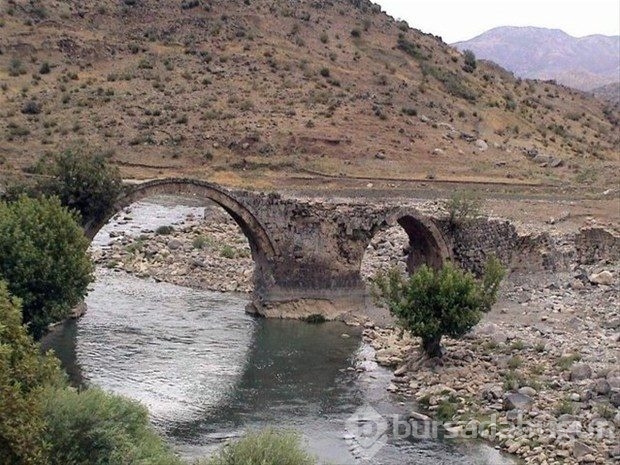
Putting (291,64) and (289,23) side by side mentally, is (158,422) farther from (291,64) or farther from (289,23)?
(289,23)

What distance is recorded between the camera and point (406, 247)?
3388 cm

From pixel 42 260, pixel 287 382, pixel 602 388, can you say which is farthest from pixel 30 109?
pixel 602 388

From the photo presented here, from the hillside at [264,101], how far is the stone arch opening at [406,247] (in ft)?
35.6

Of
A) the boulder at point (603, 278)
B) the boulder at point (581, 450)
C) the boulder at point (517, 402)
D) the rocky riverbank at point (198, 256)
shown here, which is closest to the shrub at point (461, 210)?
the rocky riverbank at point (198, 256)

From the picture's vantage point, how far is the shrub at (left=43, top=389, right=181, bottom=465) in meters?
12.2

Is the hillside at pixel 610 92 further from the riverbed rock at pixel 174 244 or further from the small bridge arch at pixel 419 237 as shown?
the riverbed rock at pixel 174 244

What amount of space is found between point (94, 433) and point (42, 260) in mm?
7848

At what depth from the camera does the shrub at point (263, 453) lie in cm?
1280

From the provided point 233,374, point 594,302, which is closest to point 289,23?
point 594,302

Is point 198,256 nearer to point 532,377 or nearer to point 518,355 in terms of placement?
point 518,355

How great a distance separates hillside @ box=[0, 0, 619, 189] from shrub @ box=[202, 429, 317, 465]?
31.2 metres

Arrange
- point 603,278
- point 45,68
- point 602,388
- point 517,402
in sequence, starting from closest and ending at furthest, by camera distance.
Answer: point 602,388, point 517,402, point 603,278, point 45,68

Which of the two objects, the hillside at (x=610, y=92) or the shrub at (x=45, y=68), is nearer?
the shrub at (x=45, y=68)

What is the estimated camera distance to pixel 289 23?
216 feet
